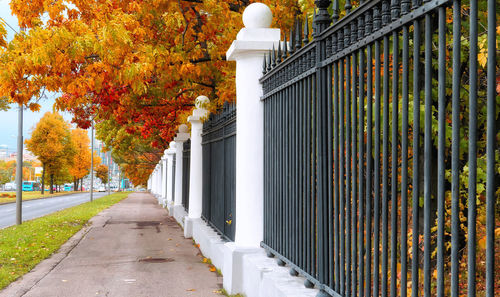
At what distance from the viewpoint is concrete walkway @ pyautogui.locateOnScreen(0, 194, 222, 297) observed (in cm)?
646

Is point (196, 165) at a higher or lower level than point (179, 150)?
lower

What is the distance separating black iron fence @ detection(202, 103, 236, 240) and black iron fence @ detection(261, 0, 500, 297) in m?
1.58

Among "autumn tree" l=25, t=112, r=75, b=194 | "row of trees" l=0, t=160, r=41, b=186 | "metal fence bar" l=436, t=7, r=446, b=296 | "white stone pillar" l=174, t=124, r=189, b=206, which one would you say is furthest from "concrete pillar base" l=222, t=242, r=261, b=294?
"row of trees" l=0, t=160, r=41, b=186

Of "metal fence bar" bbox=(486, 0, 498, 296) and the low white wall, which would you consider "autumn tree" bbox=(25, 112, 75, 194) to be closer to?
the low white wall

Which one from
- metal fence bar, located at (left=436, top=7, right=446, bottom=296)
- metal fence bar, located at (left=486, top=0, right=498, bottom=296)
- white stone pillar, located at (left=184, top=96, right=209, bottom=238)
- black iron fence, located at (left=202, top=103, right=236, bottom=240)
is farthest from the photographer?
white stone pillar, located at (left=184, top=96, right=209, bottom=238)

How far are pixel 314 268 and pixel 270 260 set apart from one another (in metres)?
→ 1.35

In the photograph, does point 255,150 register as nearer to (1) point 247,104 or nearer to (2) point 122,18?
(1) point 247,104

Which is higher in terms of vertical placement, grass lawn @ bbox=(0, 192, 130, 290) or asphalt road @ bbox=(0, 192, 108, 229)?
grass lawn @ bbox=(0, 192, 130, 290)

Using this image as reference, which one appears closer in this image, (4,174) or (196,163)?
(196,163)

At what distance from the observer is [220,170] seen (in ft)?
27.6

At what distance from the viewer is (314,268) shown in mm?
4039

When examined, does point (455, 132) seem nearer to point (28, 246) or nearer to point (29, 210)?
point (28, 246)

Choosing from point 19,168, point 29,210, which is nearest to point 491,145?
point 19,168

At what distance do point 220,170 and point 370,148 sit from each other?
545cm
